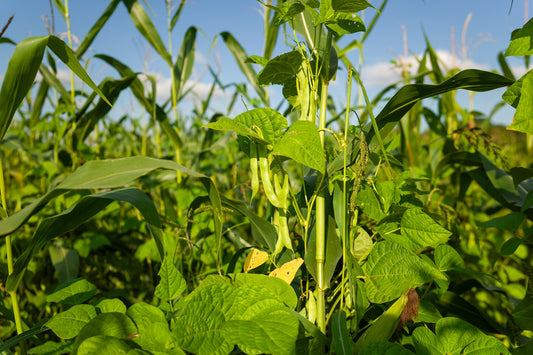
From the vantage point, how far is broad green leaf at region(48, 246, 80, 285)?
1587 millimetres

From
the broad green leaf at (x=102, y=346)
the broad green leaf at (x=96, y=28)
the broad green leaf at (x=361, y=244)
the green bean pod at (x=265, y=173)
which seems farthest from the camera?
the broad green leaf at (x=96, y=28)

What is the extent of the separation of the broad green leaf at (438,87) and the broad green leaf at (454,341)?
415mm

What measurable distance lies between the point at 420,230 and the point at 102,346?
59cm

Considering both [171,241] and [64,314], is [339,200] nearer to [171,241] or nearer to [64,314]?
[64,314]

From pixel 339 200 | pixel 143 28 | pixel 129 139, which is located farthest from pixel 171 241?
pixel 129 139

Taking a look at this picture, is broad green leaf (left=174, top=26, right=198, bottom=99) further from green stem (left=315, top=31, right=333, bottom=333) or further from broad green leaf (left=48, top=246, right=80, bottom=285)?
green stem (left=315, top=31, right=333, bottom=333)

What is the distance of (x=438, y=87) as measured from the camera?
2.66ft

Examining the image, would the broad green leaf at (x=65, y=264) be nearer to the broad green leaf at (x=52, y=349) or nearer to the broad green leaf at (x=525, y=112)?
the broad green leaf at (x=52, y=349)

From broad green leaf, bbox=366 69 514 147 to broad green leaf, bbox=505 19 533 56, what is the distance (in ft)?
0.28

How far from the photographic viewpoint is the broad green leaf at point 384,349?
22.6 inches

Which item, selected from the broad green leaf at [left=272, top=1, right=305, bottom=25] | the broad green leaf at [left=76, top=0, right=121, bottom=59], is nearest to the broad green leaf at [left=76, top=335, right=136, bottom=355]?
the broad green leaf at [left=272, top=1, right=305, bottom=25]

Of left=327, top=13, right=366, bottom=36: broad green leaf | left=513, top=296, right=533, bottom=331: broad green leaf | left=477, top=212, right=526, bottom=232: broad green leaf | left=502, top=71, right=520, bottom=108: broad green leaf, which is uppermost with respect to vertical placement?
left=327, top=13, right=366, bottom=36: broad green leaf

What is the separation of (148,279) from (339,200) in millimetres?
1484

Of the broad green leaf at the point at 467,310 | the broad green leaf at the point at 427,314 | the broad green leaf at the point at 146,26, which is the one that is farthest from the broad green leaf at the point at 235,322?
the broad green leaf at the point at 146,26
